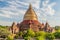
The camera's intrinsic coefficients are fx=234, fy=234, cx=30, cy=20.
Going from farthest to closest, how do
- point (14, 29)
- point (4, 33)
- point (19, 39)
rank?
point (14, 29)
point (4, 33)
point (19, 39)

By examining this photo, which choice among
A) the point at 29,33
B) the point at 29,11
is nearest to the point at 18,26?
the point at 29,11

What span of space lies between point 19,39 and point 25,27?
4.85 metres

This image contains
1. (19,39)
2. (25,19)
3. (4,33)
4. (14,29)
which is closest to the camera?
(19,39)

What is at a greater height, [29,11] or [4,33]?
[29,11]

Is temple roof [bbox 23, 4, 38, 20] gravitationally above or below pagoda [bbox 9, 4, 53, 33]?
above

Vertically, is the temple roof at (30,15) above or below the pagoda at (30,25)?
above

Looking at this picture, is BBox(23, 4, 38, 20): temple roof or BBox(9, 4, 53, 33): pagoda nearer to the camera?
BBox(9, 4, 53, 33): pagoda

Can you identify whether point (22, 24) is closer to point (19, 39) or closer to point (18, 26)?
point (18, 26)

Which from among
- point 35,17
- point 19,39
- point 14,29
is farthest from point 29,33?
point 35,17

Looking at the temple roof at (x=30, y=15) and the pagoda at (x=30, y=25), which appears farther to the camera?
the temple roof at (x=30, y=15)

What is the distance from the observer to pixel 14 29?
52.4 feet

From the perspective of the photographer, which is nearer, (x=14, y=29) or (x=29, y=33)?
(x=29, y=33)

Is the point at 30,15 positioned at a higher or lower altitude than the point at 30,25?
higher

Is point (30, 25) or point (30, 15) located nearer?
point (30, 25)
